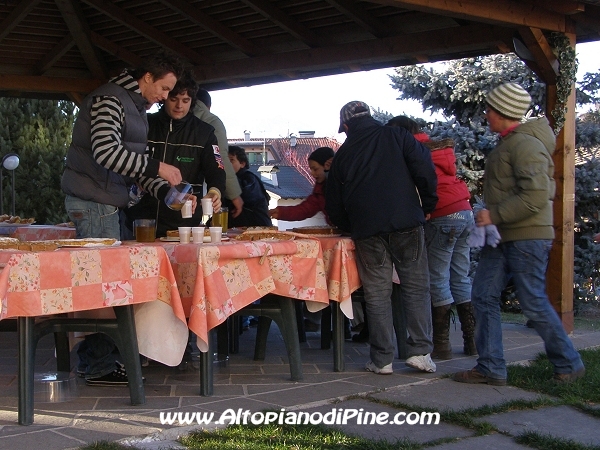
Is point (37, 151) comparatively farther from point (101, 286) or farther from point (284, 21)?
point (101, 286)

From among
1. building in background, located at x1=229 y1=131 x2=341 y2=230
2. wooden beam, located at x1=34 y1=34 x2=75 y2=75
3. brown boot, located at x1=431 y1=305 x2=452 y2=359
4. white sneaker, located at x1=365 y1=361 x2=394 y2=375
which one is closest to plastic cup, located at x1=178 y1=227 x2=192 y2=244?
white sneaker, located at x1=365 y1=361 x2=394 y2=375

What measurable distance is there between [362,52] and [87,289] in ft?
15.4

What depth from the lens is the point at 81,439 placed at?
3.32m

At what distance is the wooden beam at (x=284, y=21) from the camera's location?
25.0 ft

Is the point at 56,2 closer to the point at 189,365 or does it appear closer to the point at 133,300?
the point at 189,365

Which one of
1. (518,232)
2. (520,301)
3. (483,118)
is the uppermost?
(483,118)

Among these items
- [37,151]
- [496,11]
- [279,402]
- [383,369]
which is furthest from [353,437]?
[37,151]

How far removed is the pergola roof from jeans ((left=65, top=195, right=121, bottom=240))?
282 centimetres

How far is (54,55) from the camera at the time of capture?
29.3 ft

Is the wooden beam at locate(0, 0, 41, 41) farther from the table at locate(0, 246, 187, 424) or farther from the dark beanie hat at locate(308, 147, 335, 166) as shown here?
the table at locate(0, 246, 187, 424)

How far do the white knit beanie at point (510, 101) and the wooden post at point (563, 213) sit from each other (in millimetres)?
2133

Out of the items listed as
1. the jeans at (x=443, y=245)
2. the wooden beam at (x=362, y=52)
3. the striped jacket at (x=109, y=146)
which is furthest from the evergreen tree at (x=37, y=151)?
the striped jacket at (x=109, y=146)

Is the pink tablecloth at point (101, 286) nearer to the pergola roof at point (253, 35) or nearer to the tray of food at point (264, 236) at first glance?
the tray of food at point (264, 236)

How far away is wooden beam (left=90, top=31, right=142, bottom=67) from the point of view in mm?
8992
